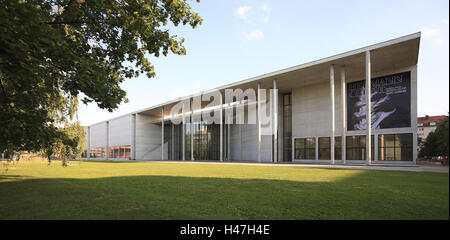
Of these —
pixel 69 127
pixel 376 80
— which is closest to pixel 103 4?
pixel 69 127

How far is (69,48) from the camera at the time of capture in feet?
20.3

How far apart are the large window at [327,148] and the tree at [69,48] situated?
2907 centimetres

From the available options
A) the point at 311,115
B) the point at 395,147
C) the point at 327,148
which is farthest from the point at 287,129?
the point at 395,147

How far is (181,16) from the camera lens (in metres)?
8.52

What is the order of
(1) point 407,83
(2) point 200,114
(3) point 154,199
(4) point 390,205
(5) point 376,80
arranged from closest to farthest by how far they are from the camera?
(4) point 390,205, (3) point 154,199, (1) point 407,83, (5) point 376,80, (2) point 200,114

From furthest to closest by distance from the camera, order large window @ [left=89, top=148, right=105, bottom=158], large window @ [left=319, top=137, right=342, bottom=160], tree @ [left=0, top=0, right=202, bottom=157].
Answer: large window @ [left=89, top=148, right=105, bottom=158] → large window @ [left=319, top=137, right=342, bottom=160] → tree @ [left=0, top=0, right=202, bottom=157]

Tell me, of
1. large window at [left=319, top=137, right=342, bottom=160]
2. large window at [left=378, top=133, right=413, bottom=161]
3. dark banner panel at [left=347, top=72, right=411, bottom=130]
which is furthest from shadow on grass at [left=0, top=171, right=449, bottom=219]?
large window at [left=319, top=137, right=342, bottom=160]

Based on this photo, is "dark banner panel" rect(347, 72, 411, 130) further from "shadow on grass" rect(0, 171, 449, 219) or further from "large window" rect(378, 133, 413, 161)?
"shadow on grass" rect(0, 171, 449, 219)

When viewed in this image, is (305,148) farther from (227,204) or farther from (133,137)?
(133,137)

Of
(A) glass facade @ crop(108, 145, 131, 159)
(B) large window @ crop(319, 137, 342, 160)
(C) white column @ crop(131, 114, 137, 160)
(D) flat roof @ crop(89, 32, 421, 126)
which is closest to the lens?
(D) flat roof @ crop(89, 32, 421, 126)

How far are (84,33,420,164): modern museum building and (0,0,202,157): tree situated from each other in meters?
23.1

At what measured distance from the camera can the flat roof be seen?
23.4 m
